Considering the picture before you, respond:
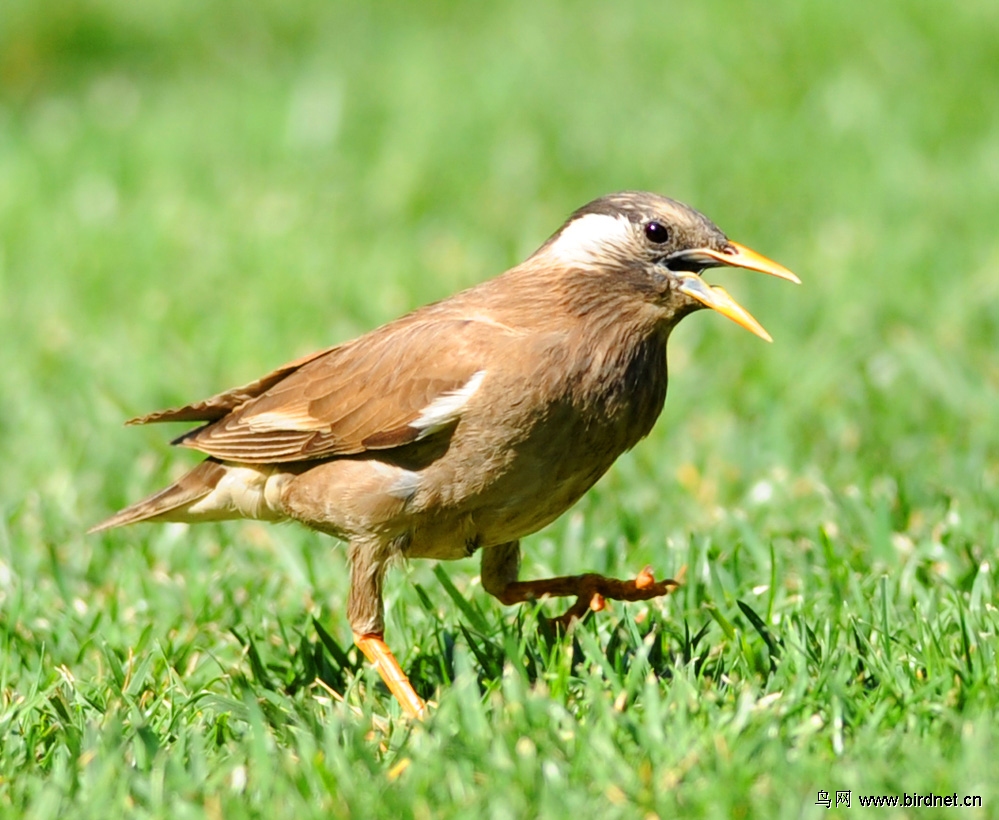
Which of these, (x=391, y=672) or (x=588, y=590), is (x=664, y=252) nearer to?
(x=588, y=590)

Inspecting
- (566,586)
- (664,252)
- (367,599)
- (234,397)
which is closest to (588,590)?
(566,586)

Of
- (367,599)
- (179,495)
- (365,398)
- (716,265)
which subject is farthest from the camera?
(179,495)

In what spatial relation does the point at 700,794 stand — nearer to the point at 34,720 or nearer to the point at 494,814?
the point at 494,814

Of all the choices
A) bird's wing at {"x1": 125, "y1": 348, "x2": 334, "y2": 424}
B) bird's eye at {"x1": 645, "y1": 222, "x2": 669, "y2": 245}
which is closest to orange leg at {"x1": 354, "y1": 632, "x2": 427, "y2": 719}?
bird's wing at {"x1": 125, "y1": 348, "x2": 334, "y2": 424}

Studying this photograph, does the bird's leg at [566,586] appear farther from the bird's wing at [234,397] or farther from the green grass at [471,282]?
the bird's wing at [234,397]

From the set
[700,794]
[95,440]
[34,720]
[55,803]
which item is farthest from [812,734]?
[95,440]

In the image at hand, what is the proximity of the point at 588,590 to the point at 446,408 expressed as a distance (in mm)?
739

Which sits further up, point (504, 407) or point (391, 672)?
point (504, 407)

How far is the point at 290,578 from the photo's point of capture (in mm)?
5387

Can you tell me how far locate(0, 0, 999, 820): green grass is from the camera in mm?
3566

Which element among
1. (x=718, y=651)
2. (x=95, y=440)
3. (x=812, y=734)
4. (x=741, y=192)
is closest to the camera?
(x=812, y=734)

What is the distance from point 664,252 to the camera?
4309 millimetres

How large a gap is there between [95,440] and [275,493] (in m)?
2.05

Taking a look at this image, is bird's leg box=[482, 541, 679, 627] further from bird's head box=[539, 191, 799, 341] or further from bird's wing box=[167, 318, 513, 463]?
bird's head box=[539, 191, 799, 341]
